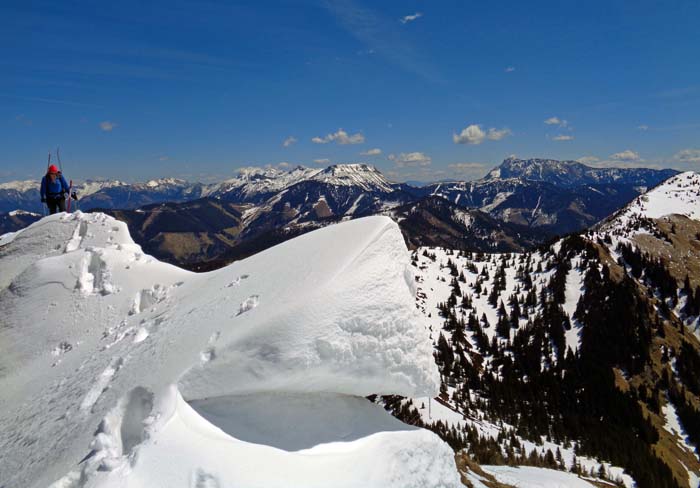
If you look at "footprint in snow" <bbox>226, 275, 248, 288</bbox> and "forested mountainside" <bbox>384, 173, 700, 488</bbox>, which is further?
"forested mountainside" <bbox>384, 173, 700, 488</bbox>

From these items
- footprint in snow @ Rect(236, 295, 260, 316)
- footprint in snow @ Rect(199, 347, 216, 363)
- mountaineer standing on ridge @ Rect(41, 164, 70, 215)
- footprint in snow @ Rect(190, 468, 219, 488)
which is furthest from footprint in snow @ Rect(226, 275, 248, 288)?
mountaineer standing on ridge @ Rect(41, 164, 70, 215)

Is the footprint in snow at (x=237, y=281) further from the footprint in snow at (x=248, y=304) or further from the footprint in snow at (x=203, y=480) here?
the footprint in snow at (x=203, y=480)

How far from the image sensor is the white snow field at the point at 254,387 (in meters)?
6.44

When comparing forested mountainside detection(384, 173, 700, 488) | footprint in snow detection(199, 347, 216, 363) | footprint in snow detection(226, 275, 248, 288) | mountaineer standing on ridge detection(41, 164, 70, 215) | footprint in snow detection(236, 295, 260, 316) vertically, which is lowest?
forested mountainside detection(384, 173, 700, 488)

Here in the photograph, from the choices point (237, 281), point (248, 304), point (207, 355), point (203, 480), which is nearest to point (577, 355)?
point (237, 281)

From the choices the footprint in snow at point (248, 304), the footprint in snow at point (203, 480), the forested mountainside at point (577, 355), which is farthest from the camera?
the forested mountainside at point (577, 355)

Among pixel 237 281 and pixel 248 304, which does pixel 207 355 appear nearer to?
pixel 248 304

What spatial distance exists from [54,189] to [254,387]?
19.2m

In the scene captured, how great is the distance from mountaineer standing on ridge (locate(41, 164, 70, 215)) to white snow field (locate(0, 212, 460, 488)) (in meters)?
12.5

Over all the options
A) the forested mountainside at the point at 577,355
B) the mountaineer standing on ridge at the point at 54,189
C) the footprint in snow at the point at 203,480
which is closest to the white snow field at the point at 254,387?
the footprint in snow at the point at 203,480

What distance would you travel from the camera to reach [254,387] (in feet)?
24.9

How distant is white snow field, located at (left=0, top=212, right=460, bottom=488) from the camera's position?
253 inches

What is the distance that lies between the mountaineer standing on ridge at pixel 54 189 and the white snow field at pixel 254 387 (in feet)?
41.2

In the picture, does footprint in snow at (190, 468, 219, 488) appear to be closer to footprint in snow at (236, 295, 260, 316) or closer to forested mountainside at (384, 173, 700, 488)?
footprint in snow at (236, 295, 260, 316)
